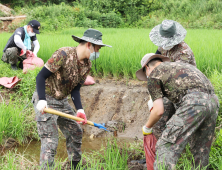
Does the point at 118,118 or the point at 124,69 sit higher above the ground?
the point at 124,69

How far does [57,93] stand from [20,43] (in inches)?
130

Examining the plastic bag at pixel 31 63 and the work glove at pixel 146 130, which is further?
the plastic bag at pixel 31 63

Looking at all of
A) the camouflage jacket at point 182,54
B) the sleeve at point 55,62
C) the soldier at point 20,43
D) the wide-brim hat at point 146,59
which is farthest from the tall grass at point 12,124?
the camouflage jacket at point 182,54

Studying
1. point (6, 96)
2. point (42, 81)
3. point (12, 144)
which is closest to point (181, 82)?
point (42, 81)

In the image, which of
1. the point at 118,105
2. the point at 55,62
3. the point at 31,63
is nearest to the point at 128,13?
the point at 31,63

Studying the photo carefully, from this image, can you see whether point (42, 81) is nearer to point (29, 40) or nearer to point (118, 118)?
point (118, 118)

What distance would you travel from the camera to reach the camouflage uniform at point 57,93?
2.50 m

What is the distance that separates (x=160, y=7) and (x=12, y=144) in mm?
17065

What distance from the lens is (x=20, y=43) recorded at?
18.0ft

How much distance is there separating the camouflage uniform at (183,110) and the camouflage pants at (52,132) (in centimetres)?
96

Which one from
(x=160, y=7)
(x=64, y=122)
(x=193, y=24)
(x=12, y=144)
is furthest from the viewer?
(x=160, y=7)

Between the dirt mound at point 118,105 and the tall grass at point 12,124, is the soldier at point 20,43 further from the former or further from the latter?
the tall grass at point 12,124

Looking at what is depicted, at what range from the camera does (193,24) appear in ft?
47.0

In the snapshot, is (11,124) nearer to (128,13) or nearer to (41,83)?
(41,83)
